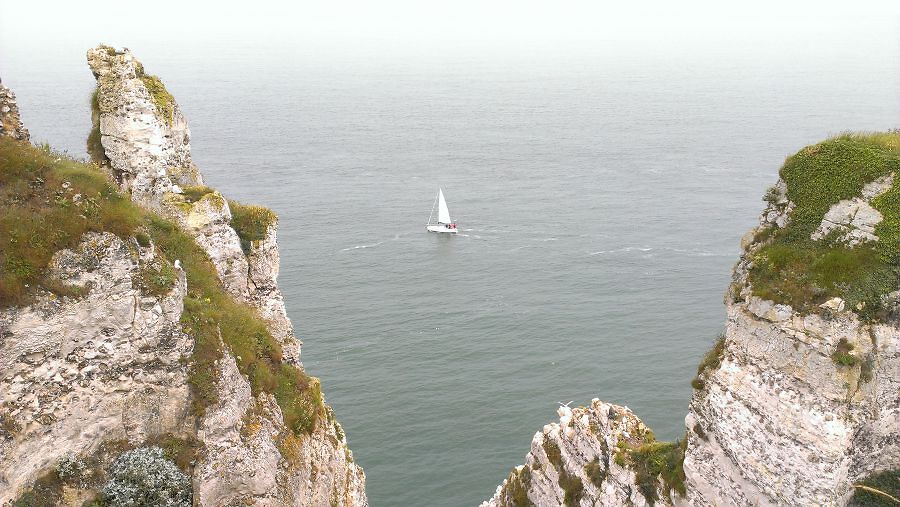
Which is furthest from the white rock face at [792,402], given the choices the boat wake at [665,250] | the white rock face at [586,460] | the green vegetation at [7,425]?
the boat wake at [665,250]

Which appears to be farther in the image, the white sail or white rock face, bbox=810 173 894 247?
the white sail

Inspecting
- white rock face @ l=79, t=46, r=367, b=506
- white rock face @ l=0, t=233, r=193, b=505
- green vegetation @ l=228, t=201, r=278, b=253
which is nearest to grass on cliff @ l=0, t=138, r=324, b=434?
white rock face @ l=0, t=233, r=193, b=505

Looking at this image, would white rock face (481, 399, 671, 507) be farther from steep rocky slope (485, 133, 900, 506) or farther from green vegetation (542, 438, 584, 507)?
steep rocky slope (485, 133, 900, 506)

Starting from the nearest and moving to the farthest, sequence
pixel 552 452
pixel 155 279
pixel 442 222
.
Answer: pixel 155 279, pixel 552 452, pixel 442 222

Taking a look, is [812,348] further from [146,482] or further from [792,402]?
[146,482]

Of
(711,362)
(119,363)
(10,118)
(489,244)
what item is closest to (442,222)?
(489,244)
